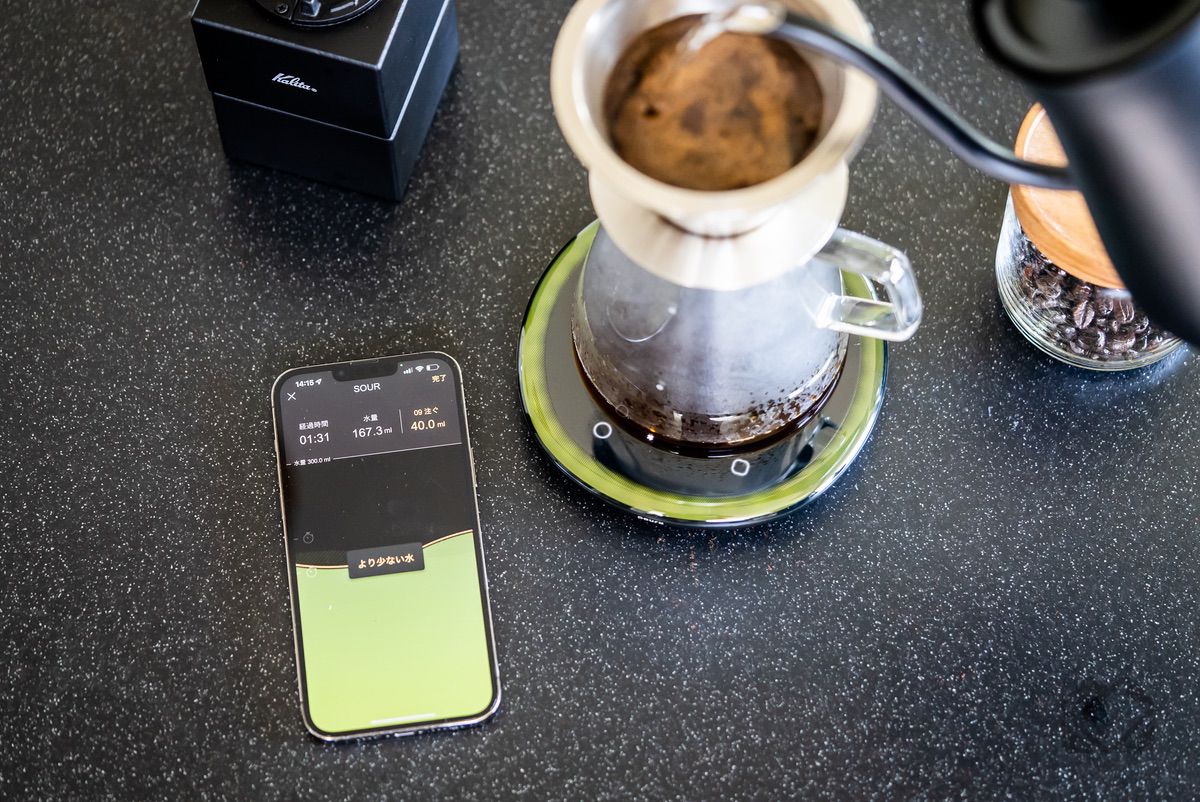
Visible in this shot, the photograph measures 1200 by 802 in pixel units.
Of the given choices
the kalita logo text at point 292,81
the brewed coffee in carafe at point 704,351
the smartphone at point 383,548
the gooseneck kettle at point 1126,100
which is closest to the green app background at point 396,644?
the smartphone at point 383,548

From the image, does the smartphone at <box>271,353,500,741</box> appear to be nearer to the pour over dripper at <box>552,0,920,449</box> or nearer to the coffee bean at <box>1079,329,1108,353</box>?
the pour over dripper at <box>552,0,920,449</box>

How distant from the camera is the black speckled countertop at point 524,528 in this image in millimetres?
504

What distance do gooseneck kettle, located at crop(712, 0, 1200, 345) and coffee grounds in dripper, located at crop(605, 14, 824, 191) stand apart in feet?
0.07

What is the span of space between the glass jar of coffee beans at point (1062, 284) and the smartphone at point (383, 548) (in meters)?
0.26

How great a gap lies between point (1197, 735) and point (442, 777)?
0.32m

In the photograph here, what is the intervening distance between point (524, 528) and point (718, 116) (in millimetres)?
235

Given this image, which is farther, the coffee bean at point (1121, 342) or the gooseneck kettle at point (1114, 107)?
the coffee bean at point (1121, 342)

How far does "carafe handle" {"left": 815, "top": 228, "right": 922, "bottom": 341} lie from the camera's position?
45cm

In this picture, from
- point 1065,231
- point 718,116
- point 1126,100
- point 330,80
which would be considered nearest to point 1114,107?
point 1126,100

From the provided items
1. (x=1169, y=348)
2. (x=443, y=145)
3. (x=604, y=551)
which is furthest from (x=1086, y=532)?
(x=443, y=145)

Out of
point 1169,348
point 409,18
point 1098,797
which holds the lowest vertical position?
point 1098,797

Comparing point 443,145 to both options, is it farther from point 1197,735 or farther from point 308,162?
point 1197,735

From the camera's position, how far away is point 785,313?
18.2 inches

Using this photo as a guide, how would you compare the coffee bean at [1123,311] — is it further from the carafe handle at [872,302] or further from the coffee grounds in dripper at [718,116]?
the coffee grounds in dripper at [718,116]
